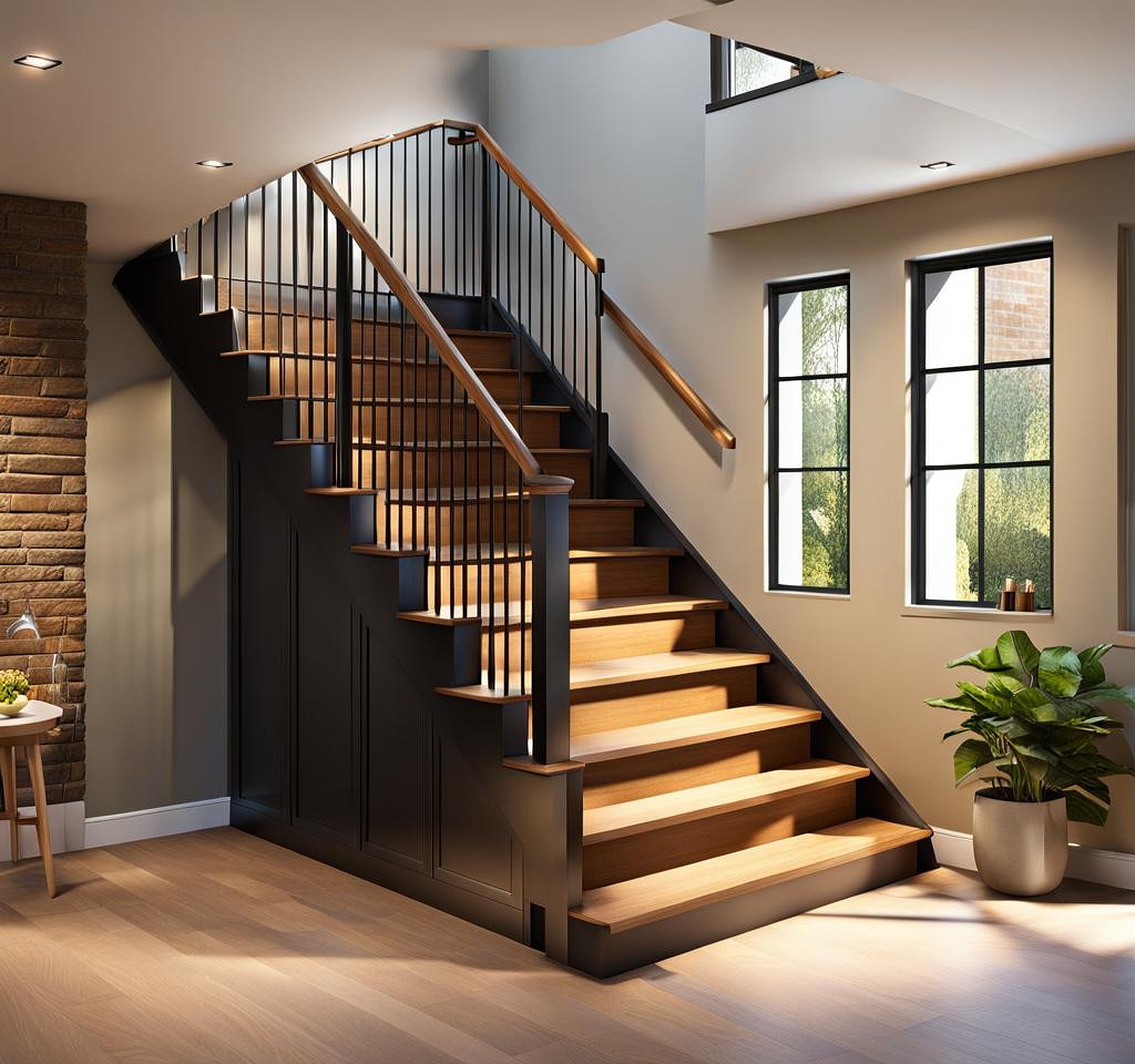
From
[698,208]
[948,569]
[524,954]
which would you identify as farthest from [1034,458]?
[524,954]

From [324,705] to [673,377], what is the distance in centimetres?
212

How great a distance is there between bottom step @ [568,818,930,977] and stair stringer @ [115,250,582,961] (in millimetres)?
158

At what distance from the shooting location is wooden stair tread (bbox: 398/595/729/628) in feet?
14.5

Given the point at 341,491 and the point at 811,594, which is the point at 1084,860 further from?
the point at 341,491

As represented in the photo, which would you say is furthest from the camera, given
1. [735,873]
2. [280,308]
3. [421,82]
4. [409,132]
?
[409,132]

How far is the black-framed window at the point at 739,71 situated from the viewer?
17.6 ft

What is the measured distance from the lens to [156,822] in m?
5.59

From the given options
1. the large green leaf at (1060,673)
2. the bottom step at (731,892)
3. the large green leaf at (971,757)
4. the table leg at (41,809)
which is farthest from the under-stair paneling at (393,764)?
the large green leaf at (1060,673)

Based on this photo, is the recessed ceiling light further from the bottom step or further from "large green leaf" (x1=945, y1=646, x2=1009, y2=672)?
"large green leaf" (x1=945, y1=646, x2=1009, y2=672)

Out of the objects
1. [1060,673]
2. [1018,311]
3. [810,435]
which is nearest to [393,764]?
[810,435]

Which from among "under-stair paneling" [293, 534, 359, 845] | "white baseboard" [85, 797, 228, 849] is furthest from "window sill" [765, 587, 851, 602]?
A: "white baseboard" [85, 797, 228, 849]

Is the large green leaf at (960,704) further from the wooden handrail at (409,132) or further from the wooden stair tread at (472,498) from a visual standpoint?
the wooden handrail at (409,132)

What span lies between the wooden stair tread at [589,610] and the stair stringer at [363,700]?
0.17ft

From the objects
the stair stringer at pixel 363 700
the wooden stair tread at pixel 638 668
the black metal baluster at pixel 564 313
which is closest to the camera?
the stair stringer at pixel 363 700
